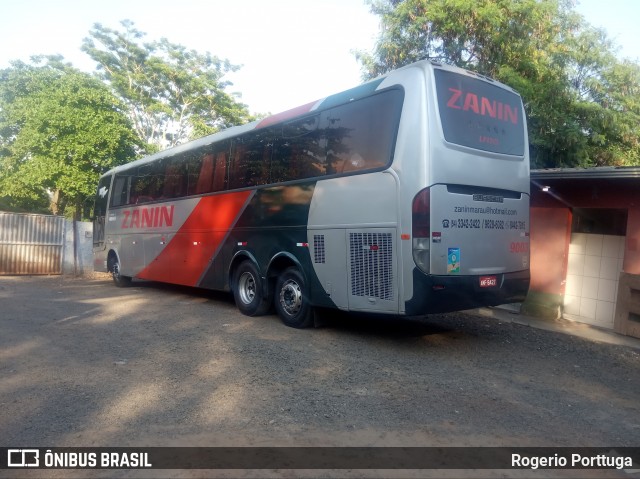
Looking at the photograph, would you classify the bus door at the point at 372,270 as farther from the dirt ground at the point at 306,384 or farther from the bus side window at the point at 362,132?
the bus side window at the point at 362,132

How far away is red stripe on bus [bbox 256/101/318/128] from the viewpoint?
841 cm

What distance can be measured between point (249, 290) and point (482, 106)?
5.33 m

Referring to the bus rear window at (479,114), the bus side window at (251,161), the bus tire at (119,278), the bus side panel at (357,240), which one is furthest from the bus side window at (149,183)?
the bus rear window at (479,114)

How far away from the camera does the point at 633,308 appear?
29.2 ft

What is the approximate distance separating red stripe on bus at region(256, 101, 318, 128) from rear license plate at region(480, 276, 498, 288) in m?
3.74

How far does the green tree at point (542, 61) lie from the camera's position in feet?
44.7

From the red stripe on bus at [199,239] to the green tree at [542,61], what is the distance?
7441 millimetres

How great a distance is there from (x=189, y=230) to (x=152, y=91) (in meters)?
18.8

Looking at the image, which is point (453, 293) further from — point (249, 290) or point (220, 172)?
point (220, 172)

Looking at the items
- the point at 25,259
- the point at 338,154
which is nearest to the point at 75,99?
the point at 25,259

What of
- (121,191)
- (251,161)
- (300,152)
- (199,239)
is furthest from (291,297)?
(121,191)

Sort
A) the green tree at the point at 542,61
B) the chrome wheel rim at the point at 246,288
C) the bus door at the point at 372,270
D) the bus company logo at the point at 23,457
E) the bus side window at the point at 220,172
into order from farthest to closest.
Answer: the green tree at the point at 542,61, the bus side window at the point at 220,172, the chrome wheel rim at the point at 246,288, the bus door at the point at 372,270, the bus company logo at the point at 23,457

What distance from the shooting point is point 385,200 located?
267 inches

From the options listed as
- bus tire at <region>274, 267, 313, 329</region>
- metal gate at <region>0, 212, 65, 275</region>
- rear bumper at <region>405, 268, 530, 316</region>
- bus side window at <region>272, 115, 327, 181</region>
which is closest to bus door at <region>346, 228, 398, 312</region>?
rear bumper at <region>405, 268, 530, 316</region>
